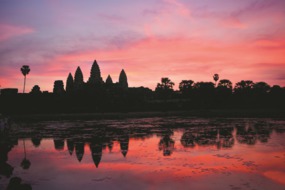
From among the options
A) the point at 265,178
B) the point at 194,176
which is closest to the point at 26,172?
the point at 194,176

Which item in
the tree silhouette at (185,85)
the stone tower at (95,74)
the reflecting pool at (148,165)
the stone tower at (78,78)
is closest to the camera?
the reflecting pool at (148,165)

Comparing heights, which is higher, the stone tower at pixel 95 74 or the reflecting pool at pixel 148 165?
the stone tower at pixel 95 74

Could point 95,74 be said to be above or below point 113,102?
above

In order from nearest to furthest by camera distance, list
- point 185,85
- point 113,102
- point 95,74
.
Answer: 1. point 113,102
2. point 95,74
3. point 185,85

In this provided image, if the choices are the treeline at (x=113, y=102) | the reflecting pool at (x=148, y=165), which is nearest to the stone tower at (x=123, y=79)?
the treeline at (x=113, y=102)

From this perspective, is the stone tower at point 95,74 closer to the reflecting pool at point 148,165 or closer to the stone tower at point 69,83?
the stone tower at point 69,83

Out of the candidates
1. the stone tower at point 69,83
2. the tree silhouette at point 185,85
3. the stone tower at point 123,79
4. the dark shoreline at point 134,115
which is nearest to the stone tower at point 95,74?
the stone tower at point 123,79

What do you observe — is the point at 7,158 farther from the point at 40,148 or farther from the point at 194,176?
the point at 194,176

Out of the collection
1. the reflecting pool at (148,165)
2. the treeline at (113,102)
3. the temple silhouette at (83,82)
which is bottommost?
the reflecting pool at (148,165)

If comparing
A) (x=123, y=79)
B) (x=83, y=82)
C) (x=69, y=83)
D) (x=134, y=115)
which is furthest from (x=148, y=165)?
(x=69, y=83)

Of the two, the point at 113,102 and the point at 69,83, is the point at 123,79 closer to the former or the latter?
the point at 69,83

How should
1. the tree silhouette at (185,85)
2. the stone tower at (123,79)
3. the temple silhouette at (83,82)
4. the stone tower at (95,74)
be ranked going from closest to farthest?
the temple silhouette at (83,82)
the stone tower at (95,74)
the stone tower at (123,79)
the tree silhouette at (185,85)

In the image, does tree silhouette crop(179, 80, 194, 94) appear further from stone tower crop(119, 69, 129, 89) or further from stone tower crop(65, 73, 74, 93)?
stone tower crop(65, 73, 74, 93)

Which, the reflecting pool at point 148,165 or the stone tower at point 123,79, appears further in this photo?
the stone tower at point 123,79
